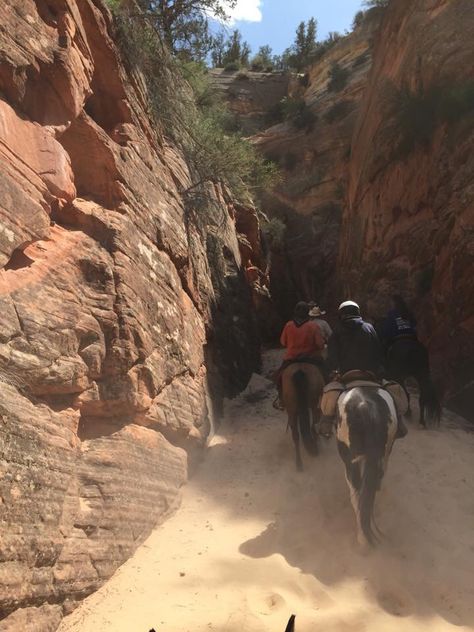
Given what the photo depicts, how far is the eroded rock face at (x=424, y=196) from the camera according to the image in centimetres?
973

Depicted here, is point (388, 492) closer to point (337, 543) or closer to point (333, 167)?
point (337, 543)

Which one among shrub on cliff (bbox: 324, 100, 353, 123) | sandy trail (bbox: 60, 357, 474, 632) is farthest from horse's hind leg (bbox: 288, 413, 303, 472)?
shrub on cliff (bbox: 324, 100, 353, 123)

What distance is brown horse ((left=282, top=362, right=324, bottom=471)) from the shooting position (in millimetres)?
7248

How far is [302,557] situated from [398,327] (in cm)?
493

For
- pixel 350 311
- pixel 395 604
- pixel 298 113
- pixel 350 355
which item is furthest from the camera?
pixel 298 113

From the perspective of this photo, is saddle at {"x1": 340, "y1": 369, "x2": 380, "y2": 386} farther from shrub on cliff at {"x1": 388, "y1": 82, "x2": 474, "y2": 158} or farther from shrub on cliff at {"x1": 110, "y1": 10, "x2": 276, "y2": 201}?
shrub on cliff at {"x1": 388, "y1": 82, "x2": 474, "y2": 158}

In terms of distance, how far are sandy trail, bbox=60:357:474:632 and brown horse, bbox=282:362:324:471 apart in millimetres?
305

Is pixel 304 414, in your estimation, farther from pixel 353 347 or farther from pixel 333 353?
pixel 353 347

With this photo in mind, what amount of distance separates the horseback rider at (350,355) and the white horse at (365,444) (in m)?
0.61

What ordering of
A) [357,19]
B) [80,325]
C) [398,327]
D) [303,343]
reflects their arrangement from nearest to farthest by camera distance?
[80,325] < [303,343] < [398,327] < [357,19]

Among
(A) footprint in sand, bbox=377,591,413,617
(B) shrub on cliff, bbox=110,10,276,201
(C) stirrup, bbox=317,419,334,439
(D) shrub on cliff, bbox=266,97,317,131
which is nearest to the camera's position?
(A) footprint in sand, bbox=377,591,413,617

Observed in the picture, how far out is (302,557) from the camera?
16.6 feet

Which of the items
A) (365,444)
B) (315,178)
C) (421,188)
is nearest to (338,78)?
(315,178)

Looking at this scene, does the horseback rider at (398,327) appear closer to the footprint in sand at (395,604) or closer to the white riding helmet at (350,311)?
the white riding helmet at (350,311)
